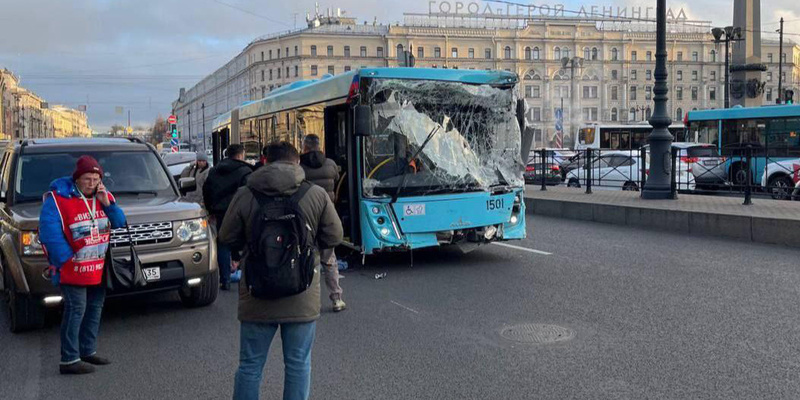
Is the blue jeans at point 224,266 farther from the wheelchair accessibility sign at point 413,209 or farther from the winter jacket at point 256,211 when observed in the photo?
the winter jacket at point 256,211

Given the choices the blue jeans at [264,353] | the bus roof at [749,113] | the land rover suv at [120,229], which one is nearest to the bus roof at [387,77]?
the land rover suv at [120,229]

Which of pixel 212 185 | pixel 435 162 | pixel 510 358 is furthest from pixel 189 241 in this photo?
pixel 435 162

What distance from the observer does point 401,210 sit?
9.85 metres

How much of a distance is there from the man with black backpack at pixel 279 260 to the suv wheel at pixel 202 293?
3.89m

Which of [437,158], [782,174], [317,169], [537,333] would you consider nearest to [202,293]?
[317,169]

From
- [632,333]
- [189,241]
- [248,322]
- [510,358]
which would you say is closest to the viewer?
[248,322]

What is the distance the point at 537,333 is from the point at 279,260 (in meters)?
3.42

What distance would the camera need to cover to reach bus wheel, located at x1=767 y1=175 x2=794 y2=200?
16.6 metres

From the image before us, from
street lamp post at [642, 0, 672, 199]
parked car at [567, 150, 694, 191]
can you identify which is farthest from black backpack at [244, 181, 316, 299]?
parked car at [567, 150, 694, 191]

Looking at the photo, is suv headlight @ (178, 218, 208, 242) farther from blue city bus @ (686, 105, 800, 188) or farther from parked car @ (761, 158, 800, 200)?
parked car @ (761, 158, 800, 200)

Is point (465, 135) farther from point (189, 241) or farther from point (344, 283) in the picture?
point (189, 241)

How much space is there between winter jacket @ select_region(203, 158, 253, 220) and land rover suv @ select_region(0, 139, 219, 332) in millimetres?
468

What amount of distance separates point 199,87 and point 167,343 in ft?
510

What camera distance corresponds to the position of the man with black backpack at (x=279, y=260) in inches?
151
